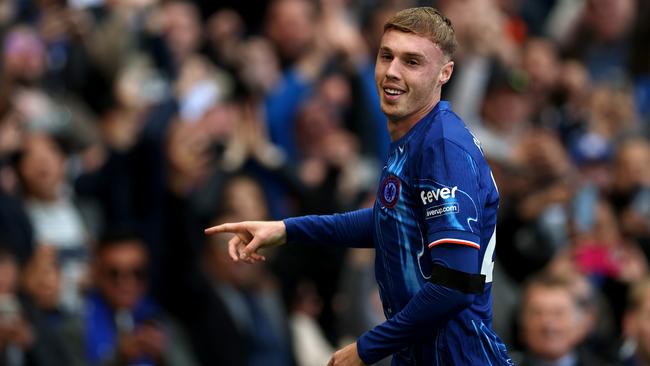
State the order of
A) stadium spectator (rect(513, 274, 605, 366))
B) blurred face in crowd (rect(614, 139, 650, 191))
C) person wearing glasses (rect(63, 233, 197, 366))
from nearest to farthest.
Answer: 1. stadium spectator (rect(513, 274, 605, 366))
2. person wearing glasses (rect(63, 233, 197, 366))
3. blurred face in crowd (rect(614, 139, 650, 191))

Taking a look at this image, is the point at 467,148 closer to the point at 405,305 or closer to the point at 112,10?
the point at 405,305

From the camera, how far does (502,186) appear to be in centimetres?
1002

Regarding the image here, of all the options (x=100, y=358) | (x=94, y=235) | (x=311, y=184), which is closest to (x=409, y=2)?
(x=311, y=184)

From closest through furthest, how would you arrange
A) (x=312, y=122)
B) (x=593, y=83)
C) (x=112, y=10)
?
(x=312, y=122)
(x=112, y=10)
(x=593, y=83)

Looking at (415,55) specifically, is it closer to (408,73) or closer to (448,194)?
(408,73)

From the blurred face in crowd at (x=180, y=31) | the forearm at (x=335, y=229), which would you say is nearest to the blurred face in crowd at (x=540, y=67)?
the blurred face in crowd at (x=180, y=31)

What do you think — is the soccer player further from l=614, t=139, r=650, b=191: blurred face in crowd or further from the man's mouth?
l=614, t=139, r=650, b=191: blurred face in crowd

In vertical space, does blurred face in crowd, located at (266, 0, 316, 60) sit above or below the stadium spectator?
above

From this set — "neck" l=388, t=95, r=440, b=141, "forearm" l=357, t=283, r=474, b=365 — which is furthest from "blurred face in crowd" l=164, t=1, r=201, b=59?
"forearm" l=357, t=283, r=474, b=365

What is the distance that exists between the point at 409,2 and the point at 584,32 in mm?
1739

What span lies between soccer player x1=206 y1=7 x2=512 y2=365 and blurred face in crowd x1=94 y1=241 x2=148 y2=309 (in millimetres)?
4040

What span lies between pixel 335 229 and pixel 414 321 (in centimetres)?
78

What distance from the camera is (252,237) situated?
5438 millimetres

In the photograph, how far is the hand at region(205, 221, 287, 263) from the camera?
5375 mm
